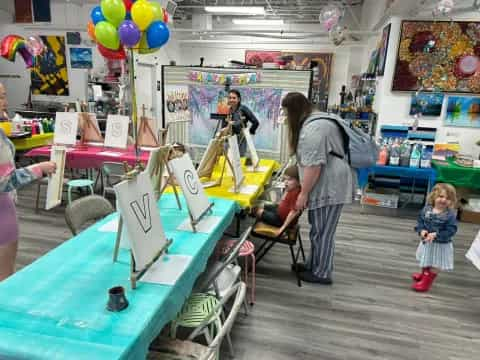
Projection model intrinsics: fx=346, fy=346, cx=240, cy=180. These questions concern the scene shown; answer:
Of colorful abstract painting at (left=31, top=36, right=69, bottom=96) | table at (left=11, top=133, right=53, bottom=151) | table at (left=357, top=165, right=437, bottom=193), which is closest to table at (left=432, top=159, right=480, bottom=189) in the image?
table at (left=357, top=165, right=437, bottom=193)

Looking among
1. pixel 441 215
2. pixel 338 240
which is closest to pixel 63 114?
pixel 338 240

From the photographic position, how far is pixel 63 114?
425 centimetres

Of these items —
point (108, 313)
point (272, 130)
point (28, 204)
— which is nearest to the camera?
point (108, 313)

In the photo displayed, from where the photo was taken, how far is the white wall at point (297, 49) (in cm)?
963

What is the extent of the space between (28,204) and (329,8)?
5.47 metres

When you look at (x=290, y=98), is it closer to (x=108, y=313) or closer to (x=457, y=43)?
(x=108, y=313)

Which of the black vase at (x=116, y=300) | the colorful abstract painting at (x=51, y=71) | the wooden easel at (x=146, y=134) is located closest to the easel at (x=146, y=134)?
the wooden easel at (x=146, y=134)

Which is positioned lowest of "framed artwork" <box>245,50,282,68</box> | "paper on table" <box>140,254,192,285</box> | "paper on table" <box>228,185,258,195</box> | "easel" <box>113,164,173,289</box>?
"paper on table" <box>140,254,192,285</box>

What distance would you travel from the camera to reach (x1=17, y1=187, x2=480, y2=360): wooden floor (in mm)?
2191

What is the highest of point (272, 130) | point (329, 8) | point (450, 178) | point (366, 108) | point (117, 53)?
point (329, 8)

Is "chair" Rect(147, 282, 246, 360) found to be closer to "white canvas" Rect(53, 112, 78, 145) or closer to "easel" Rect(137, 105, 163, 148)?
"easel" Rect(137, 105, 163, 148)

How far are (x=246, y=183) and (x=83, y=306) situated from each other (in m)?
2.01

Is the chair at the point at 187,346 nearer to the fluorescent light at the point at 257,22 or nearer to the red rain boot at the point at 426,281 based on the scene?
the red rain boot at the point at 426,281

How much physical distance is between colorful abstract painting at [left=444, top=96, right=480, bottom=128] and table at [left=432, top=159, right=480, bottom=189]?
804 millimetres
